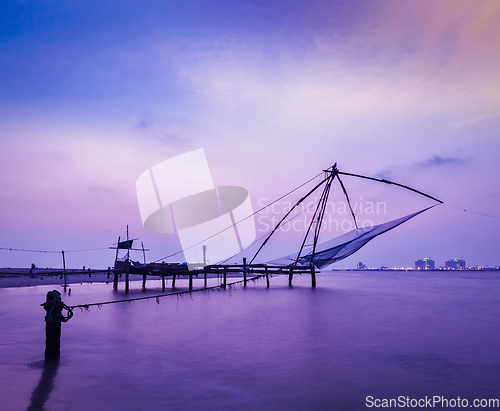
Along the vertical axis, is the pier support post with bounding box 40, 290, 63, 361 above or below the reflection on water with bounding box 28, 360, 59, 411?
above

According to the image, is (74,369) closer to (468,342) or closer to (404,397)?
(404,397)

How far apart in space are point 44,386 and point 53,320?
1.57 meters

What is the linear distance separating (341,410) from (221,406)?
1960 mm

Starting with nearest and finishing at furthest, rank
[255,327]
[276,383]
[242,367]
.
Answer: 1. [276,383]
2. [242,367]
3. [255,327]

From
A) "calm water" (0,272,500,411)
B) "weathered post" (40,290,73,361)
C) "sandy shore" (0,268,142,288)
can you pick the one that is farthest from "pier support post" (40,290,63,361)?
"sandy shore" (0,268,142,288)

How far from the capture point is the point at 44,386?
20.9 feet

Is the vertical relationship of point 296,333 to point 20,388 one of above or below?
below

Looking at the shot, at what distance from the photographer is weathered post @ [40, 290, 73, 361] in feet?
24.8

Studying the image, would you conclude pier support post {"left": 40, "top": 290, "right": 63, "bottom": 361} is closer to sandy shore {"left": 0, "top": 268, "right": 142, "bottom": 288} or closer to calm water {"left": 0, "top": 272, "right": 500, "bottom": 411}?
calm water {"left": 0, "top": 272, "right": 500, "bottom": 411}

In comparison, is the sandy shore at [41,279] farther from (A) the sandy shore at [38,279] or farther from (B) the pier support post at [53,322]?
(B) the pier support post at [53,322]

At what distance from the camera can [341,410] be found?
5.52 meters

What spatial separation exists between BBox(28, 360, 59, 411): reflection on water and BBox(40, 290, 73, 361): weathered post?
0.86 ft

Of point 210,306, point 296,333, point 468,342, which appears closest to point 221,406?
point 296,333

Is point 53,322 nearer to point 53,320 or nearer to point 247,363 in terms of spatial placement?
point 53,320
